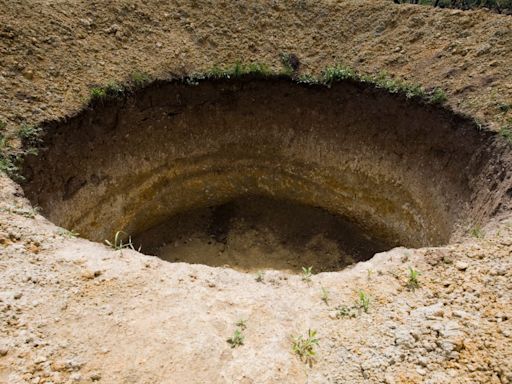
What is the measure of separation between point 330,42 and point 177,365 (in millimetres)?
7460

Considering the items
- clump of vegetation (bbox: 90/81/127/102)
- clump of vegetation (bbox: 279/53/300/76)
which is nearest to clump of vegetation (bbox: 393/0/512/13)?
clump of vegetation (bbox: 279/53/300/76)

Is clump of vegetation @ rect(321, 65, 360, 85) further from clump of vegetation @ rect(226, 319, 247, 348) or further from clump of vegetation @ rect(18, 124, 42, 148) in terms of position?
clump of vegetation @ rect(226, 319, 247, 348)

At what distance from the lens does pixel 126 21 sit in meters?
8.45

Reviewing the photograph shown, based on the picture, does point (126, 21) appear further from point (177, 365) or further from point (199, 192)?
point (177, 365)

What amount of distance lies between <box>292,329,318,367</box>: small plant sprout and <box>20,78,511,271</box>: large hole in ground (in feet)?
13.4

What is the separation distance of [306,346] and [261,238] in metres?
5.10

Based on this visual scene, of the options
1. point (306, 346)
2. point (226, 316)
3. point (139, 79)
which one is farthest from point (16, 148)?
point (306, 346)

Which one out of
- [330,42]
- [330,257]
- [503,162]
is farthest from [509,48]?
[330,257]

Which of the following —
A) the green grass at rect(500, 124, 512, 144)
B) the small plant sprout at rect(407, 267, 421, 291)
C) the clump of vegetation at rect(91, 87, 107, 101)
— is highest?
the clump of vegetation at rect(91, 87, 107, 101)

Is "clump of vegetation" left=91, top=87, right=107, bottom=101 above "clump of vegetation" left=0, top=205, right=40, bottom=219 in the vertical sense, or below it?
above

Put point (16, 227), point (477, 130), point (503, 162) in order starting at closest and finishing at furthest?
point (16, 227) → point (503, 162) → point (477, 130)

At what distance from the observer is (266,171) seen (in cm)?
885

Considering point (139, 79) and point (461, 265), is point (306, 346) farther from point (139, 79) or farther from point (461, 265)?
point (139, 79)

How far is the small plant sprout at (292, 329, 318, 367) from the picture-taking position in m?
3.47
